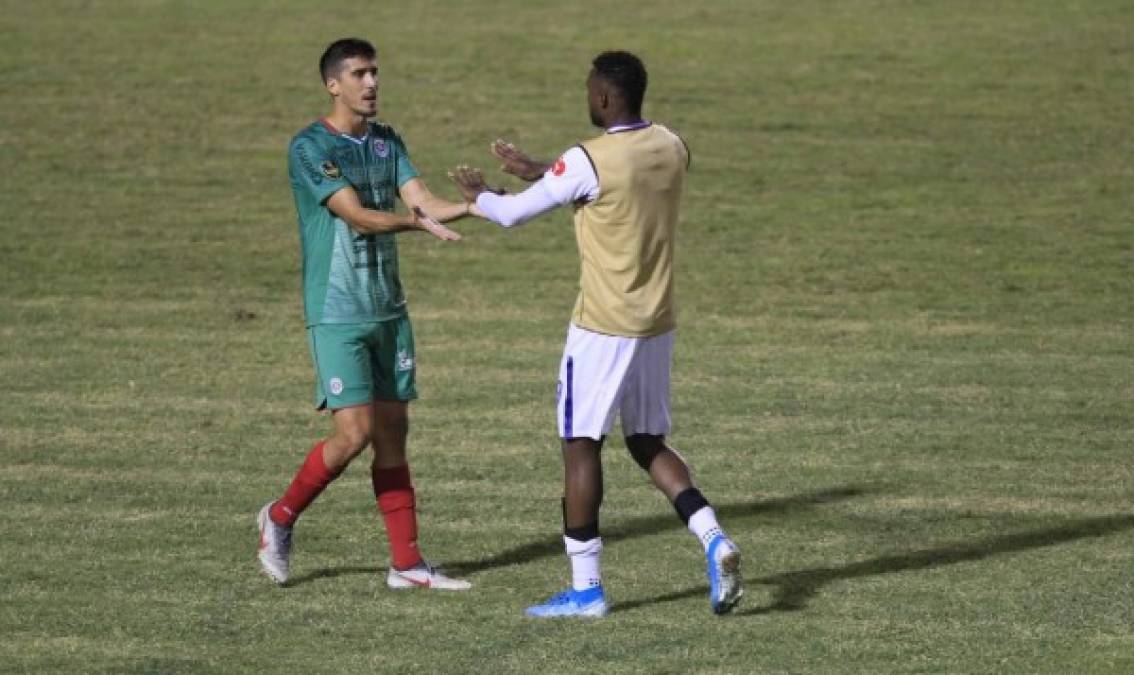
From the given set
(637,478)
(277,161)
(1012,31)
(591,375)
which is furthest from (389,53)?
(591,375)

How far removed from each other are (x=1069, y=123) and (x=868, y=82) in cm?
229

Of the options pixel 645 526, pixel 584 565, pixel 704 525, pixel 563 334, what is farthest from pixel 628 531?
pixel 563 334

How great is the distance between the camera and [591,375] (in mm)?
8555

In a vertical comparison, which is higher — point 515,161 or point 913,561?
point 515,161

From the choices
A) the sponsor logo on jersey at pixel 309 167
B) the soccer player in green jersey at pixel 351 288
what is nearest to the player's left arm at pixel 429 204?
the soccer player in green jersey at pixel 351 288

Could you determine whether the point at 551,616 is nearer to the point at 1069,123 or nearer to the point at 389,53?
the point at 1069,123

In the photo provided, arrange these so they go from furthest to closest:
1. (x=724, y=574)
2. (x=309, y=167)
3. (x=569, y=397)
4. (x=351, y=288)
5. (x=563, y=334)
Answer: (x=563, y=334) → (x=351, y=288) → (x=309, y=167) → (x=569, y=397) → (x=724, y=574)

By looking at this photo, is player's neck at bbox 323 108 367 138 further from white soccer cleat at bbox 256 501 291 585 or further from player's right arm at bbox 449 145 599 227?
white soccer cleat at bbox 256 501 291 585

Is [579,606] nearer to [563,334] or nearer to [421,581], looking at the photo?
[421,581]

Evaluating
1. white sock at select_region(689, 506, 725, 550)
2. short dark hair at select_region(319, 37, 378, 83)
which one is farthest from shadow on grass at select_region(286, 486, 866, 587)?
short dark hair at select_region(319, 37, 378, 83)

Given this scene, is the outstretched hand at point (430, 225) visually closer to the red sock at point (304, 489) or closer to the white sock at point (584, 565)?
the red sock at point (304, 489)

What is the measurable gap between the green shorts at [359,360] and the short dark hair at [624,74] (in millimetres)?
1536

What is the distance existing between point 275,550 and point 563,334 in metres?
6.42

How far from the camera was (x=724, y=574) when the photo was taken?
27.4ft
